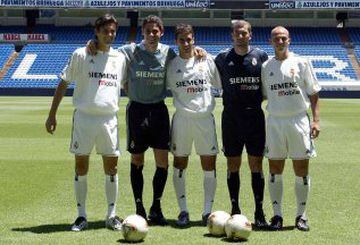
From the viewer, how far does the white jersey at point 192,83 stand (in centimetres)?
752

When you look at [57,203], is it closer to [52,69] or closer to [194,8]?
[52,69]

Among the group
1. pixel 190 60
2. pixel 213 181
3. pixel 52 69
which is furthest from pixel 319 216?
pixel 52 69

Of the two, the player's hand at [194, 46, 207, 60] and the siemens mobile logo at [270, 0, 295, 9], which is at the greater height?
the siemens mobile logo at [270, 0, 295, 9]

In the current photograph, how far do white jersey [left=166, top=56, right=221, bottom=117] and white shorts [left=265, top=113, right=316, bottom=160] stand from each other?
831 millimetres

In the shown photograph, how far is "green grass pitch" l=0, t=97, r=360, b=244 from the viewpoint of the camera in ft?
22.2

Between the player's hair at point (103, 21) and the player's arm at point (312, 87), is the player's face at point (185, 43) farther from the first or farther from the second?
the player's arm at point (312, 87)

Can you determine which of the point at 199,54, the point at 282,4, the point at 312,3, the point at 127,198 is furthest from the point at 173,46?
the point at 199,54

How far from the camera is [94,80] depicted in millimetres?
7191

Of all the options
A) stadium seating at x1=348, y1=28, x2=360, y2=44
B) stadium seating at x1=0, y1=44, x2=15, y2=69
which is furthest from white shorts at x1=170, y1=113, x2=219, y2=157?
stadium seating at x1=348, y1=28, x2=360, y2=44

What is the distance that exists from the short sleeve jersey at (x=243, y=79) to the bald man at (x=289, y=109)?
0.12 metres

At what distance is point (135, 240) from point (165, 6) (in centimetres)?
4429

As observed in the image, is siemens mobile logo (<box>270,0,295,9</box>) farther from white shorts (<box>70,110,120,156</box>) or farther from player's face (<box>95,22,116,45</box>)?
white shorts (<box>70,110,120,156</box>)

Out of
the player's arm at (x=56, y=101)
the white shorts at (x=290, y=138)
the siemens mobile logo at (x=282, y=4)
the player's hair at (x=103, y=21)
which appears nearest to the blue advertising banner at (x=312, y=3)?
the siemens mobile logo at (x=282, y=4)

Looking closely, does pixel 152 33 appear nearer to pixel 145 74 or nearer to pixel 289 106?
pixel 145 74
